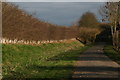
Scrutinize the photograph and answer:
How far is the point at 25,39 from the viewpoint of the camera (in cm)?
2478

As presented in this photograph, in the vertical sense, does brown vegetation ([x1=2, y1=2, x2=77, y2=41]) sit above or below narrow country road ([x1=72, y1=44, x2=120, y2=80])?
above

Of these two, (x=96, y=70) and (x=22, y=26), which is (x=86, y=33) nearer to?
(x=22, y=26)

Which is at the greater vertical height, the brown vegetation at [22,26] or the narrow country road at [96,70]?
the brown vegetation at [22,26]

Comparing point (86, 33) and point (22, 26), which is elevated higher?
point (22, 26)

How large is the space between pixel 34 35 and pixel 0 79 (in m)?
17.9

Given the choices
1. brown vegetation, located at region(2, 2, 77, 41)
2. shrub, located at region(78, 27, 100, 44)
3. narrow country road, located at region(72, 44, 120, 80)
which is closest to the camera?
narrow country road, located at region(72, 44, 120, 80)

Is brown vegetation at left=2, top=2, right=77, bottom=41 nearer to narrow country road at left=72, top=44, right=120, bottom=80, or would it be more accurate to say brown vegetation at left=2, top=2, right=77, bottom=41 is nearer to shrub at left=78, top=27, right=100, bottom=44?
narrow country road at left=72, top=44, right=120, bottom=80

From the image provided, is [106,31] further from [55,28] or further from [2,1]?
[2,1]

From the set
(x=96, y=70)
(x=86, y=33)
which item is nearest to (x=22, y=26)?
(x=96, y=70)

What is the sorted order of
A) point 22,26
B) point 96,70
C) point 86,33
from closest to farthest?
point 96,70
point 22,26
point 86,33

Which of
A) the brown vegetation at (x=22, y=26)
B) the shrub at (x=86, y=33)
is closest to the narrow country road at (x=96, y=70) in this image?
the brown vegetation at (x=22, y=26)

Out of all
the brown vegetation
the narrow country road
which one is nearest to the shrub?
the brown vegetation

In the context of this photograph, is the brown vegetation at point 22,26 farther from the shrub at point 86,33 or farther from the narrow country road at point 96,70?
the shrub at point 86,33

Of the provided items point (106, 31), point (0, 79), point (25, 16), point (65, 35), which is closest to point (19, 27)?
point (25, 16)
